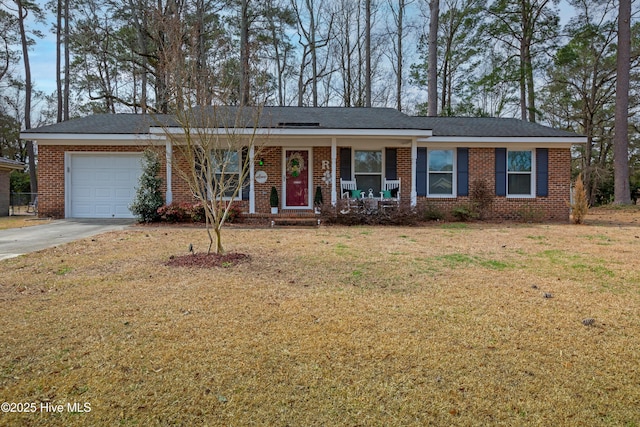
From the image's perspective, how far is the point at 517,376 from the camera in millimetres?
2488

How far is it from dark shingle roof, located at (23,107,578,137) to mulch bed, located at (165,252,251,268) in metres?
6.30

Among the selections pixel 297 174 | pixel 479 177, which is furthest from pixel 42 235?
pixel 479 177

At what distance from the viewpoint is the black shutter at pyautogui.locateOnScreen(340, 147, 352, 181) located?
42.8ft

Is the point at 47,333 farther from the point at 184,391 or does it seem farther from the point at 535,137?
the point at 535,137

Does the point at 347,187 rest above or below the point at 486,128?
below

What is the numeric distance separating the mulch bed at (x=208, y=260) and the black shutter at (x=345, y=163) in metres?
7.44

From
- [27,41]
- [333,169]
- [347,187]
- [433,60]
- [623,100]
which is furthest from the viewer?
[27,41]

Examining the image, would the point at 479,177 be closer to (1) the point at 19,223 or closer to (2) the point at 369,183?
(2) the point at 369,183

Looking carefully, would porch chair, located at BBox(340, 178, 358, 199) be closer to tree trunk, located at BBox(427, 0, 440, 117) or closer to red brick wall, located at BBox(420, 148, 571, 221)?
red brick wall, located at BBox(420, 148, 571, 221)

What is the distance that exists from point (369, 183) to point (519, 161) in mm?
5074

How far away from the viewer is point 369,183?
13.3m

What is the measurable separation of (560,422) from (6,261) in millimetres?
6808

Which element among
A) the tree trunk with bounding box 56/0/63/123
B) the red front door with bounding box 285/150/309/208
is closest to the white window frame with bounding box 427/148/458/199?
the red front door with bounding box 285/150/309/208

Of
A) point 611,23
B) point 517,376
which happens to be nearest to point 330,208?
point 517,376
